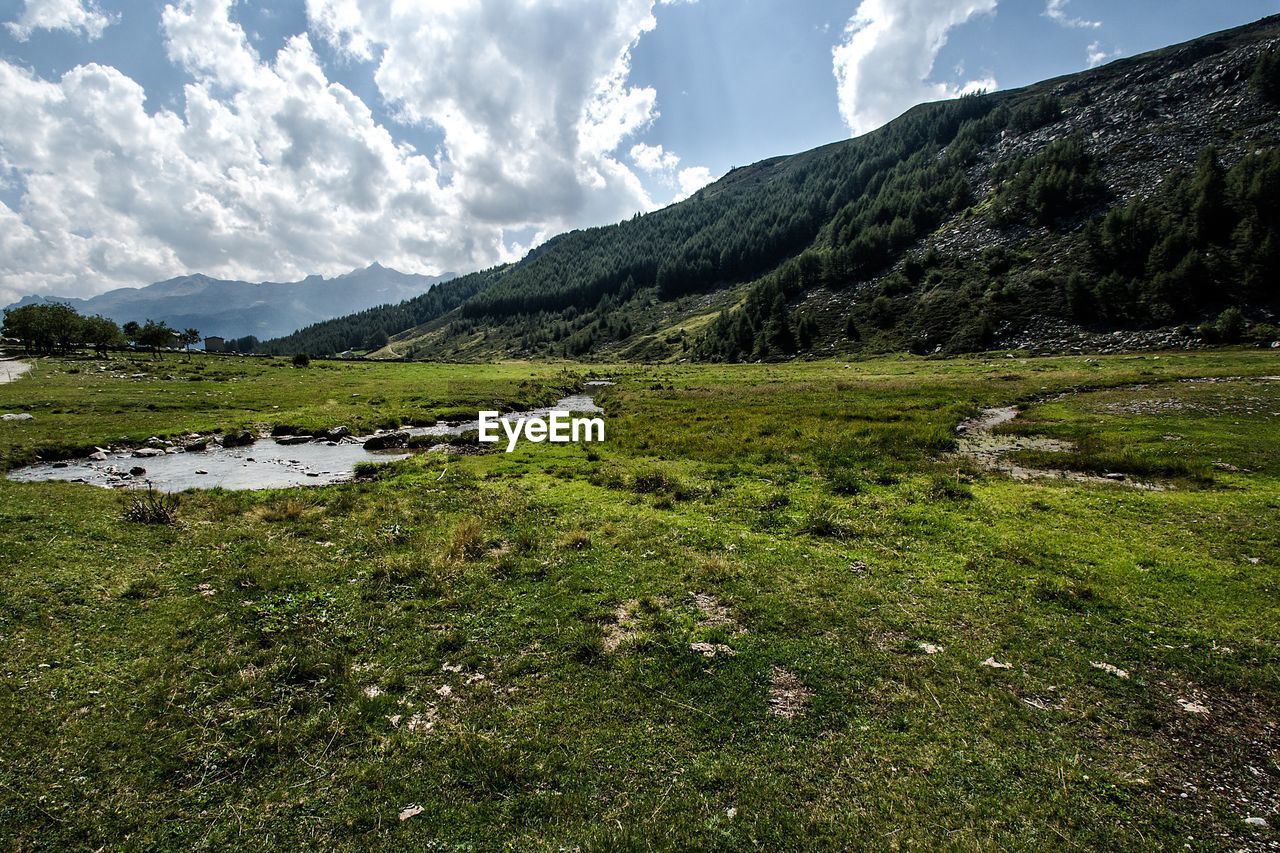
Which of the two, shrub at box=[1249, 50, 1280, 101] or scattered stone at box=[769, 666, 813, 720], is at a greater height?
shrub at box=[1249, 50, 1280, 101]

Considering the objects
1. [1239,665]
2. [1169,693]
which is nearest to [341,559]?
[1169,693]

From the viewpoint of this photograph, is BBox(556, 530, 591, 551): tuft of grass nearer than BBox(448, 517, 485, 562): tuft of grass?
No

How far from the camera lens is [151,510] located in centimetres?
1841

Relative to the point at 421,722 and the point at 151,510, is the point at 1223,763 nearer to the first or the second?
the point at 421,722

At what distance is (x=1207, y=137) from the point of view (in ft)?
416

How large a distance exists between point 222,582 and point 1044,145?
23934cm

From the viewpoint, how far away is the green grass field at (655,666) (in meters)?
6.94

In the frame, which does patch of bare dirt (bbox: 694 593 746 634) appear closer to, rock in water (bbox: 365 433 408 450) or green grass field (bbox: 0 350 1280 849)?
green grass field (bbox: 0 350 1280 849)

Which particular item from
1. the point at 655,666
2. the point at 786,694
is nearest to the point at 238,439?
the point at 655,666

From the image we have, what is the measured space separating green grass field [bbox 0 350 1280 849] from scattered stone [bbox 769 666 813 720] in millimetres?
65

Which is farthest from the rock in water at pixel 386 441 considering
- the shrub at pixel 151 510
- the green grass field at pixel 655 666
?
the shrub at pixel 151 510

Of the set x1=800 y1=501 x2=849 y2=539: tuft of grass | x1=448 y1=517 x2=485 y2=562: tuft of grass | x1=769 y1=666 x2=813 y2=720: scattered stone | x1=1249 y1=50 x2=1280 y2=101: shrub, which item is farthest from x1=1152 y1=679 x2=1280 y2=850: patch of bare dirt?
x1=1249 y1=50 x2=1280 y2=101: shrub

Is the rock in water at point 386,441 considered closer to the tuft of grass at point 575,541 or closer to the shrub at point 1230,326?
the tuft of grass at point 575,541

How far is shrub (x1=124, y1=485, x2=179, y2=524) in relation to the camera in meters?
18.2
